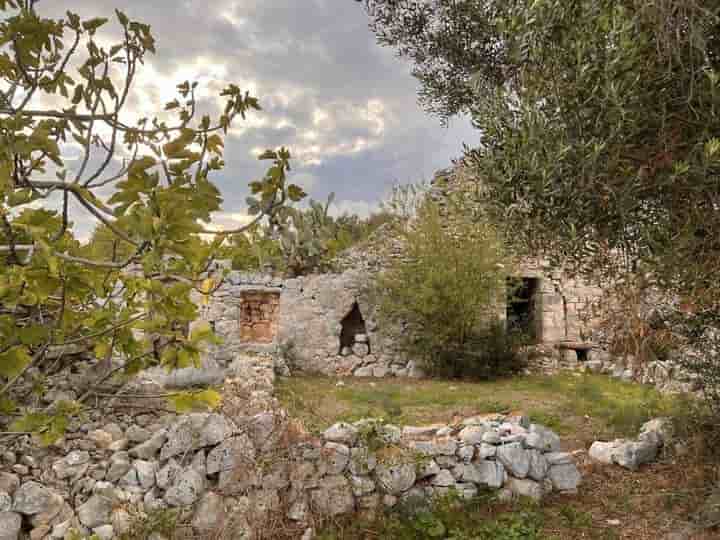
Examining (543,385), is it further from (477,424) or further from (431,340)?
(477,424)

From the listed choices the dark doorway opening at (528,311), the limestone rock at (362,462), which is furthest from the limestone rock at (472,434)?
the dark doorway opening at (528,311)

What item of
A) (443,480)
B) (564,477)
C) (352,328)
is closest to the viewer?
(443,480)

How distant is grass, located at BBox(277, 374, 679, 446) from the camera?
842 cm

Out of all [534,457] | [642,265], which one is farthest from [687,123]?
[534,457]

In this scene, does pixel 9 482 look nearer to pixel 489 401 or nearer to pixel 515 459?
pixel 515 459

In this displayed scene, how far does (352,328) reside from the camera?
15.7 m

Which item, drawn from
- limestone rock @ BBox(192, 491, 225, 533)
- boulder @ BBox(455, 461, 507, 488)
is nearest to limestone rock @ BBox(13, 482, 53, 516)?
limestone rock @ BBox(192, 491, 225, 533)

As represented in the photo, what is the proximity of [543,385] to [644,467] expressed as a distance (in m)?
5.57

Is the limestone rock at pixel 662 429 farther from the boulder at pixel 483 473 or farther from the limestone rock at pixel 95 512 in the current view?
the limestone rock at pixel 95 512

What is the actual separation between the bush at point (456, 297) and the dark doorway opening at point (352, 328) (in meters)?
1.72

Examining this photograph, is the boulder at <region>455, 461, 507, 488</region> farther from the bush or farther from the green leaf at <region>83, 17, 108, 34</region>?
the bush

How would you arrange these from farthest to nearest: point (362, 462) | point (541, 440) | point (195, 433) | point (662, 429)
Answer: point (662, 429)
point (541, 440)
point (362, 462)
point (195, 433)

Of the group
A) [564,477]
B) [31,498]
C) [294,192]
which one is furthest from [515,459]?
[294,192]

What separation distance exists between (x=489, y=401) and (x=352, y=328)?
6.31 meters
